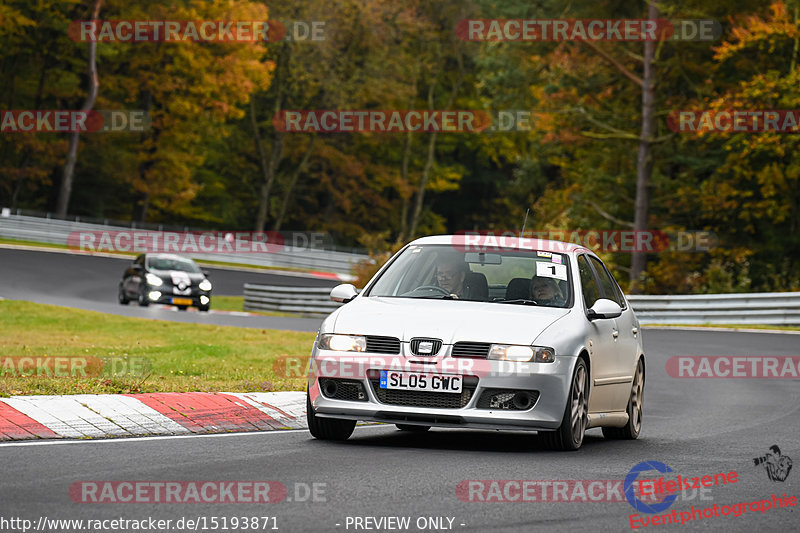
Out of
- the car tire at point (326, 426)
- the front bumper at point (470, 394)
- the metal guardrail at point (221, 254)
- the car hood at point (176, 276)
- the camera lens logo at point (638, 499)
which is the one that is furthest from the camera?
the metal guardrail at point (221, 254)

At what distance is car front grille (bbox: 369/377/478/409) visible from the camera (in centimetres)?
962

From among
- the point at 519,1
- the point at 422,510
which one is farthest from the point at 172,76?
the point at 422,510

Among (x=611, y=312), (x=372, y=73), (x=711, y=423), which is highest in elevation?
(x=372, y=73)

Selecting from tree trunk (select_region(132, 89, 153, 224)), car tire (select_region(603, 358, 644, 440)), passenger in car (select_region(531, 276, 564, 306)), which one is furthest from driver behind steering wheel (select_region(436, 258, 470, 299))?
tree trunk (select_region(132, 89, 153, 224))

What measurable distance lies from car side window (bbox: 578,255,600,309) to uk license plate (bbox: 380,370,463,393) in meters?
1.77

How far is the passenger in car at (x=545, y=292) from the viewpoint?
35.3 ft

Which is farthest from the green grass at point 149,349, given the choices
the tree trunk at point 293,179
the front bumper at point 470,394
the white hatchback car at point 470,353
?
the tree trunk at point 293,179

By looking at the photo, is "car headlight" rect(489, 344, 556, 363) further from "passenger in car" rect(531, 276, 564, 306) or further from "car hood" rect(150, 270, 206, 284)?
"car hood" rect(150, 270, 206, 284)

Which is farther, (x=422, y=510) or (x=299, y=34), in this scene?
(x=299, y=34)

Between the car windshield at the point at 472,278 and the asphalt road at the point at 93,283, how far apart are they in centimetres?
1748

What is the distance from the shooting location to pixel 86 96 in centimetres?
6694

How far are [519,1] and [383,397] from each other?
51.7m

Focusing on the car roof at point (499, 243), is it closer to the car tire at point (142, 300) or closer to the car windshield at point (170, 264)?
the car tire at point (142, 300)

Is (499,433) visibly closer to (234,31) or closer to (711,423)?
(711,423)
